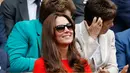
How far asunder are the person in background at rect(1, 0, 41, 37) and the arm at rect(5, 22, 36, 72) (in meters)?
0.93

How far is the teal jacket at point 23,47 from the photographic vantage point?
3.89m

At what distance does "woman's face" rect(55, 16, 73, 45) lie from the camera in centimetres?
346

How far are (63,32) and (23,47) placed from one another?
22.5 inches

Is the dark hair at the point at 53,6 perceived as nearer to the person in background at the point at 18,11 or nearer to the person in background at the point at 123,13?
the person in background at the point at 18,11

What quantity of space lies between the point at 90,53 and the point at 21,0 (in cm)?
144

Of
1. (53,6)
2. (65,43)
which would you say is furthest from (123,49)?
(65,43)

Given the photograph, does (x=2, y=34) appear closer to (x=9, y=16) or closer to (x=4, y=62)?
(x=9, y=16)

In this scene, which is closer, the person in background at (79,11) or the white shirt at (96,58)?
the white shirt at (96,58)

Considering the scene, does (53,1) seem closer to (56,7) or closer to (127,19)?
(56,7)

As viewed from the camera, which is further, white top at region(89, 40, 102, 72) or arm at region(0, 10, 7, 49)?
arm at region(0, 10, 7, 49)

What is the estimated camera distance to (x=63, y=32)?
347 cm

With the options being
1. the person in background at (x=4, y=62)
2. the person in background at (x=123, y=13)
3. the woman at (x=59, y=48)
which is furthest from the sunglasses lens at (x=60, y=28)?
the person in background at (x=123, y=13)

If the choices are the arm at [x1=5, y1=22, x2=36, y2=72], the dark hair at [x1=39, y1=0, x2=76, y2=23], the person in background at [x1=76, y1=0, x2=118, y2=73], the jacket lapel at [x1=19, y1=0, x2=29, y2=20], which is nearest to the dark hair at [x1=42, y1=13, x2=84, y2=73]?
the dark hair at [x1=39, y1=0, x2=76, y2=23]

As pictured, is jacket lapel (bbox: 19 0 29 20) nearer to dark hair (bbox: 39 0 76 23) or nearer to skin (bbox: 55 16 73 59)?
dark hair (bbox: 39 0 76 23)
